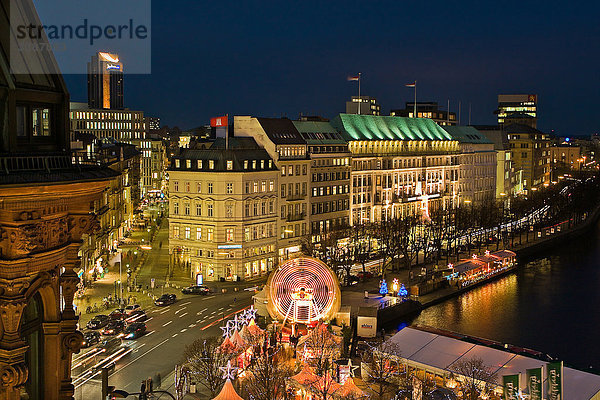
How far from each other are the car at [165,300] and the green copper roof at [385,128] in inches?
1930

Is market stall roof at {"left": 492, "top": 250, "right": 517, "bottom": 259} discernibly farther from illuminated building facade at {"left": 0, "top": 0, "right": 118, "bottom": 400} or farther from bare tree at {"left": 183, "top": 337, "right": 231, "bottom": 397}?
illuminated building facade at {"left": 0, "top": 0, "right": 118, "bottom": 400}

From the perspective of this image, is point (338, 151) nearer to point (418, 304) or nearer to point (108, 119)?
point (418, 304)

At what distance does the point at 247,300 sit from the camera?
72.2 meters

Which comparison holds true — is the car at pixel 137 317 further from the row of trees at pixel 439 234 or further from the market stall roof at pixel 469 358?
the row of trees at pixel 439 234

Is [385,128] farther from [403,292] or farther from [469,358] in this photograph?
[469,358]

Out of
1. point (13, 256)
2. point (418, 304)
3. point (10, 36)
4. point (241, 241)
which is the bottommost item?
point (418, 304)

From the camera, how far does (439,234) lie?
107 meters

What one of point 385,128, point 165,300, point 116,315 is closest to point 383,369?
point 116,315

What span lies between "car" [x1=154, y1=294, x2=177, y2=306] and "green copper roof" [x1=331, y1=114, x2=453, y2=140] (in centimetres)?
4902

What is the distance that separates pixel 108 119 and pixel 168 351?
490ft

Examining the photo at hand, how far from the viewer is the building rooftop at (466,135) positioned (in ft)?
495

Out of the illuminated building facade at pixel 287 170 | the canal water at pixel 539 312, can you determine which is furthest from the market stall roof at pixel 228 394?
the illuminated building facade at pixel 287 170

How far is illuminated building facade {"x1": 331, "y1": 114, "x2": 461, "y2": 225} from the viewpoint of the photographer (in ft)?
370

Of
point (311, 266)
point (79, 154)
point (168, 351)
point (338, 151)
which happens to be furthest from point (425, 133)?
point (79, 154)
